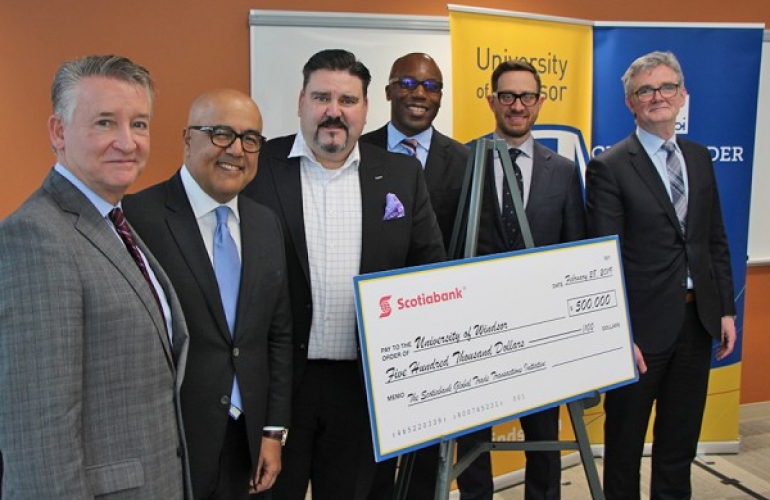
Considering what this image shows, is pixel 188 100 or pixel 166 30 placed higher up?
pixel 166 30

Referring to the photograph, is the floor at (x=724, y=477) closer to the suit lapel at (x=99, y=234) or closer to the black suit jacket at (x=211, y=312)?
the black suit jacket at (x=211, y=312)

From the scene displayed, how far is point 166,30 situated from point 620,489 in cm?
299

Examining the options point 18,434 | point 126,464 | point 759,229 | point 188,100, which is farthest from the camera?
point 759,229

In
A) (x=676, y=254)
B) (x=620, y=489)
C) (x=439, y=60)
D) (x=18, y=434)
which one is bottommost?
(x=620, y=489)

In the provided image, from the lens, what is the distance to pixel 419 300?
5.52 ft

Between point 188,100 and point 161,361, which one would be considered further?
point 188,100

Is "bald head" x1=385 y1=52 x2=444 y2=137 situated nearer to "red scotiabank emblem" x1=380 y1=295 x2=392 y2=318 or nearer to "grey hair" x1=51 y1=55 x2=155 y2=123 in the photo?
"red scotiabank emblem" x1=380 y1=295 x2=392 y2=318

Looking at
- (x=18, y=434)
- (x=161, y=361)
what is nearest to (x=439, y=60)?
(x=161, y=361)

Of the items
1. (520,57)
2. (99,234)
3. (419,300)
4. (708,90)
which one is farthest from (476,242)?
(708,90)

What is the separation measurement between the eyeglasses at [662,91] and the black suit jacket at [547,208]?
390mm

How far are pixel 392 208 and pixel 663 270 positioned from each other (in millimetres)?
1161

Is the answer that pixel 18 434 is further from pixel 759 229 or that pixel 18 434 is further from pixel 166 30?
pixel 759 229

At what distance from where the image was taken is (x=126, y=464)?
1.26 m

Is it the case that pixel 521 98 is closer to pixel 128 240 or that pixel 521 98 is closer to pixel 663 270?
pixel 663 270
